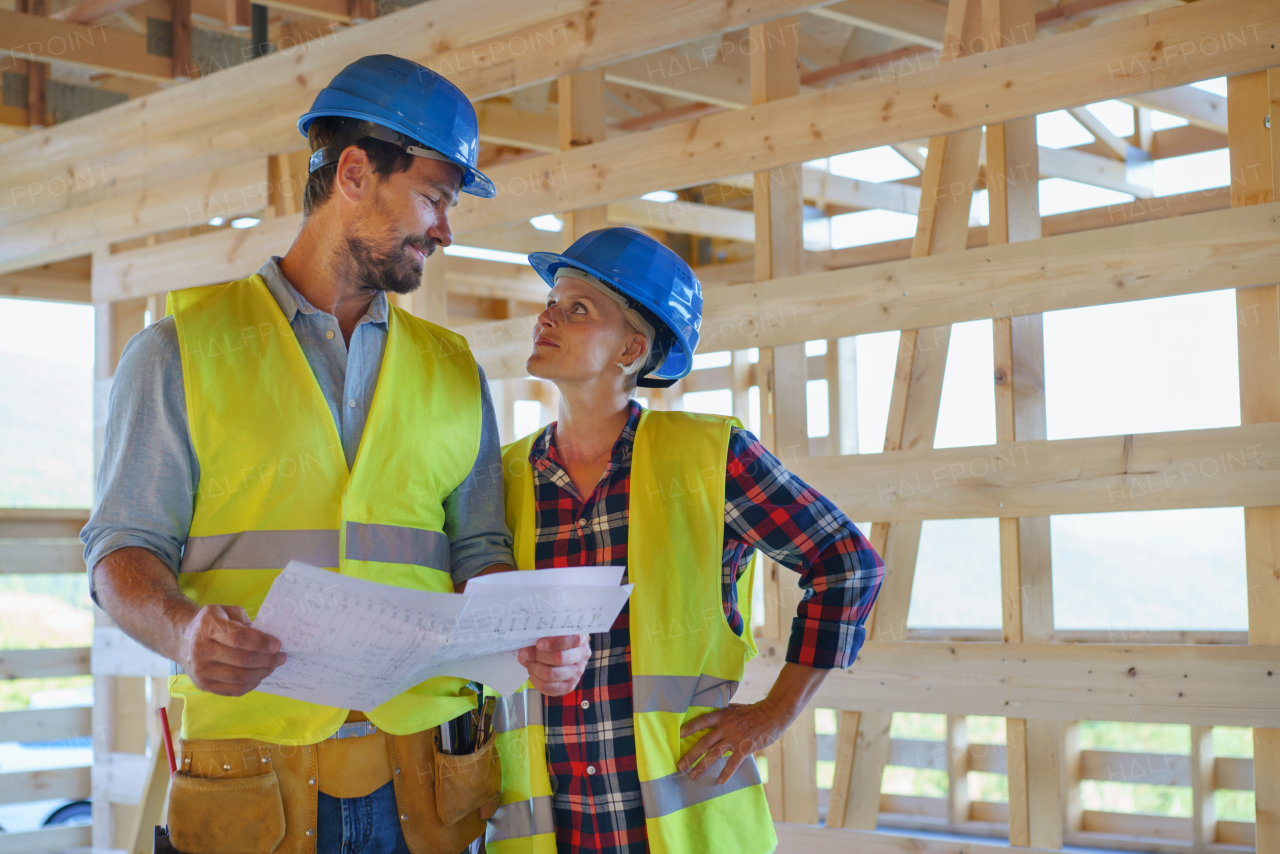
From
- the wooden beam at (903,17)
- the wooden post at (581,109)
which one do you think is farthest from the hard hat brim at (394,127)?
the wooden beam at (903,17)

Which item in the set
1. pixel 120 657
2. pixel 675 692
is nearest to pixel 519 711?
pixel 675 692

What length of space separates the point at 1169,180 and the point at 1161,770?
3375mm

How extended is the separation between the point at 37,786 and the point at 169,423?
4.71 m

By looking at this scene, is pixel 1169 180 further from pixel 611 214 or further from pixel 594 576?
pixel 594 576

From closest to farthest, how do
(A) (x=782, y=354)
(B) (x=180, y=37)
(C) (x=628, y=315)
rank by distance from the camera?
(C) (x=628, y=315) < (A) (x=782, y=354) < (B) (x=180, y=37)

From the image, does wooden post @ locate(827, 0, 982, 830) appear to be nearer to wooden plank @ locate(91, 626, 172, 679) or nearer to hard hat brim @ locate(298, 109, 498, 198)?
hard hat brim @ locate(298, 109, 498, 198)

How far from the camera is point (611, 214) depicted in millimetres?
5973

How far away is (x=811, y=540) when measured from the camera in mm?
1966

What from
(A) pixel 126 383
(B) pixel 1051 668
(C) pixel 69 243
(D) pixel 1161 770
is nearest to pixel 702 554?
(A) pixel 126 383

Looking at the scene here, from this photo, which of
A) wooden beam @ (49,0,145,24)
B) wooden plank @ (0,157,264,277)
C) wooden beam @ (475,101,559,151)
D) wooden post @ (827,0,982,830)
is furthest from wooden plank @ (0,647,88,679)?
wooden post @ (827,0,982,830)

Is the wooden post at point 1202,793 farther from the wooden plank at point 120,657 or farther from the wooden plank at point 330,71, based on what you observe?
the wooden plank at point 120,657

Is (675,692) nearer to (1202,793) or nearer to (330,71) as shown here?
(330,71)

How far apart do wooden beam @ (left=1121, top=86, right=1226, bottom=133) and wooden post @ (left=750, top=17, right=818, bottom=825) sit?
8.04ft

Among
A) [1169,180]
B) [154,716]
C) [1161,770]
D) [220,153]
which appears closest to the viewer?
[220,153]
